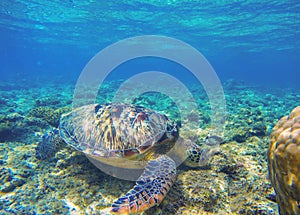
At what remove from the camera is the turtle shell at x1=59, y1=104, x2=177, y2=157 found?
12.5 feet

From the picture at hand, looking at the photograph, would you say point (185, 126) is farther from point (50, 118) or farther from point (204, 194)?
point (50, 118)

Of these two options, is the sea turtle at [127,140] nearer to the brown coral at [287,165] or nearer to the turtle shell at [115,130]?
the turtle shell at [115,130]

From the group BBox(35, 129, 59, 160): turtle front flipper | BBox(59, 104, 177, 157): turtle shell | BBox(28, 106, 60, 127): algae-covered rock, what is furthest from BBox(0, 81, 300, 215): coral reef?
BBox(28, 106, 60, 127): algae-covered rock

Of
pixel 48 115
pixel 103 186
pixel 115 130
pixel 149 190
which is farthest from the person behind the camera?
pixel 48 115

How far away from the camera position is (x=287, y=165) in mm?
1871

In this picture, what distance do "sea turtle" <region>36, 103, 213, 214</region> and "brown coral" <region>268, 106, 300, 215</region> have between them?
145cm

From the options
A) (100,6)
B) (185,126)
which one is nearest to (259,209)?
(185,126)

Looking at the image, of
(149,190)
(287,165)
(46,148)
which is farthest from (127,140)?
(287,165)

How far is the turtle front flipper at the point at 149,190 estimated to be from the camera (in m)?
2.47

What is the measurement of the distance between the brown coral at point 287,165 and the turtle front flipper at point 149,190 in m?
1.43

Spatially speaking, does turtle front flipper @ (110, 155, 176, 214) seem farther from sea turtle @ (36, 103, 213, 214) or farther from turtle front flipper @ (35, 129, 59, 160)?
turtle front flipper @ (35, 129, 59, 160)

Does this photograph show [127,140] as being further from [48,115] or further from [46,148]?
[48,115]

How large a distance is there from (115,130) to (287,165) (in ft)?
10.1

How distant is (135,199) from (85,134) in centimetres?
224
